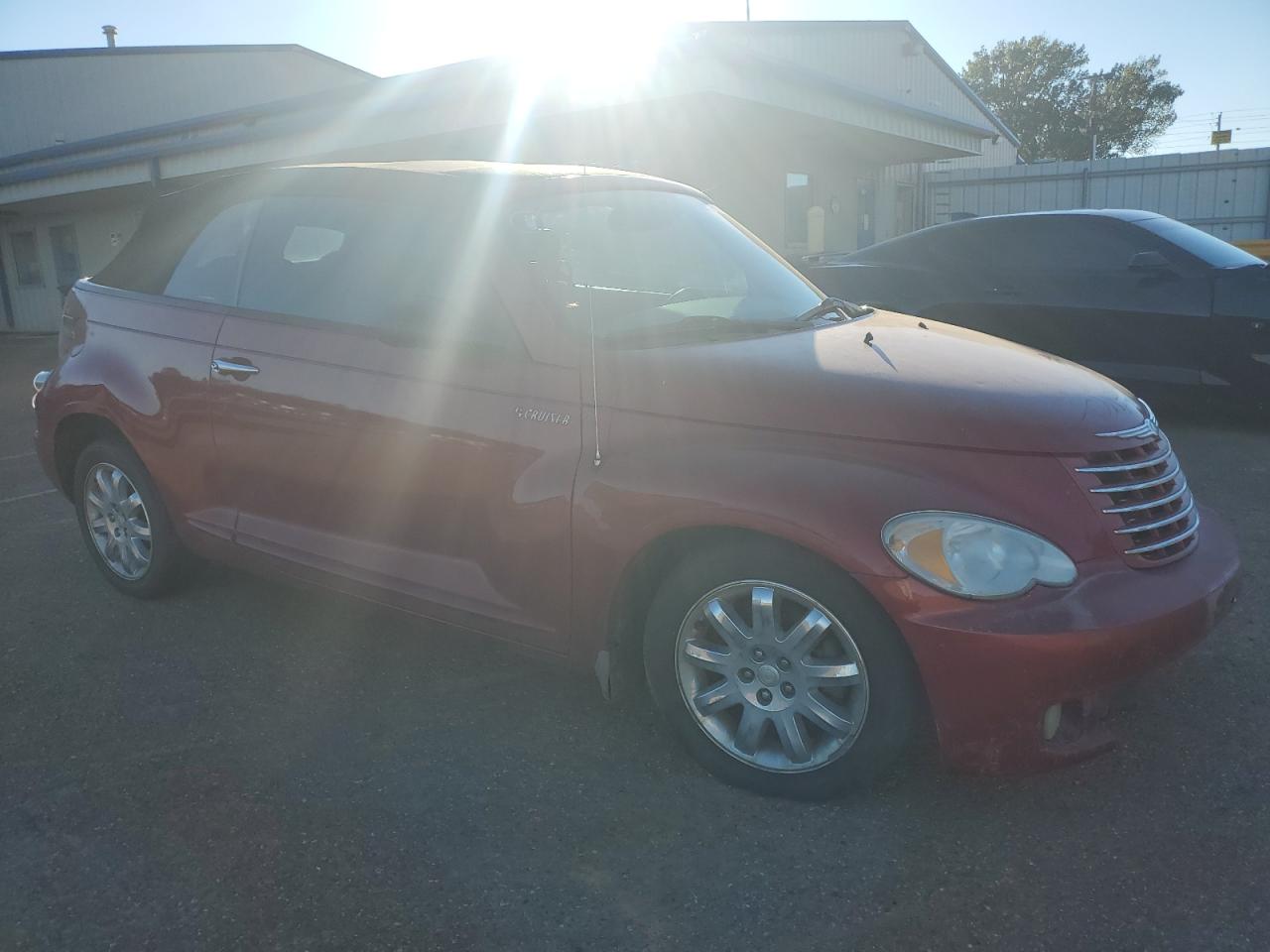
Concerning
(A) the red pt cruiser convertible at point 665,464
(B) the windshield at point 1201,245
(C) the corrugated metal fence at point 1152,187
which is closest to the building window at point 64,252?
(C) the corrugated metal fence at point 1152,187

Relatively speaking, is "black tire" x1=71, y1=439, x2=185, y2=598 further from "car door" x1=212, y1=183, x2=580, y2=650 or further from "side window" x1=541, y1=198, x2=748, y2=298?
"side window" x1=541, y1=198, x2=748, y2=298

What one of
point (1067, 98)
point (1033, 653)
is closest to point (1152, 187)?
point (1033, 653)

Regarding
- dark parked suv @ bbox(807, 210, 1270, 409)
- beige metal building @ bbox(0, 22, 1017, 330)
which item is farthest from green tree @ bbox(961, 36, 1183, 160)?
dark parked suv @ bbox(807, 210, 1270, 409)

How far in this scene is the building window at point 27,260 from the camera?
2520 centimetres

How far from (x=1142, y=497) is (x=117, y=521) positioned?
3.88 m

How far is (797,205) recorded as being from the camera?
16969 millimetres

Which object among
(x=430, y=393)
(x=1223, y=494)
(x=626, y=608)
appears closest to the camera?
(x=626, y=608)

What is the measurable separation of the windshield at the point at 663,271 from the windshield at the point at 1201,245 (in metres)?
4.32

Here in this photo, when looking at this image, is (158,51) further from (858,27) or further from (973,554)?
(973,554)

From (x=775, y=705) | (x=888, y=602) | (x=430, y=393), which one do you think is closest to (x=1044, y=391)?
(x=888, y=602)

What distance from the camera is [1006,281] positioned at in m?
7.78

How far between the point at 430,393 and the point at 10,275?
90.1ft

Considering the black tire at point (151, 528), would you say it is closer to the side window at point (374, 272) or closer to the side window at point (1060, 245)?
the side window at point (374, 272)

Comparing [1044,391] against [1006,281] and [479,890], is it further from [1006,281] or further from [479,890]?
[1006,281]
